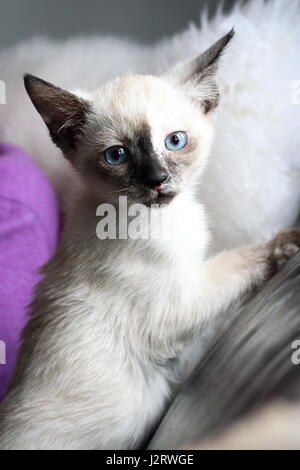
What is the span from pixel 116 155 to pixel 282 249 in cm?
29

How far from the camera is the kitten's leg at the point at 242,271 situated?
81cm

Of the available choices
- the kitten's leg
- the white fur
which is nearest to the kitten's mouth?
the kitten's leg

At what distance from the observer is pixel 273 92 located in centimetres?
106

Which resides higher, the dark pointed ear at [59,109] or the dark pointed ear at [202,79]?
the dark pointed ear at [202,79]

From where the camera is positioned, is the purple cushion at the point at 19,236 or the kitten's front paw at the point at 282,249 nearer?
the kitten's front paw at the point at 282,249

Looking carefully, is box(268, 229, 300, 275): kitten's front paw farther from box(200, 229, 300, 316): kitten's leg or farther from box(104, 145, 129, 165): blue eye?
box(104, 145, 129, 165): blue eye

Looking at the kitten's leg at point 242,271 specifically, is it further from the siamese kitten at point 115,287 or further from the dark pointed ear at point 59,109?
the dark pointed ear at point 59,109

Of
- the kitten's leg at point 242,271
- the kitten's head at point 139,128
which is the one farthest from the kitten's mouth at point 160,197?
the kitten's leg at point 242,271

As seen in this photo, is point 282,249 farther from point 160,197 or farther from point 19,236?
point 19,236

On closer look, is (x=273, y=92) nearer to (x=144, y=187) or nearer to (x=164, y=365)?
(x=144, y=187)

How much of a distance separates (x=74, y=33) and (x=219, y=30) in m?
0.43

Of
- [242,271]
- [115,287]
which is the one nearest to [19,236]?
[115,287]

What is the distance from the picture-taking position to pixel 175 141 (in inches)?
30.5

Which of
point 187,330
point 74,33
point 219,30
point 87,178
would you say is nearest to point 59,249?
point 87,178
